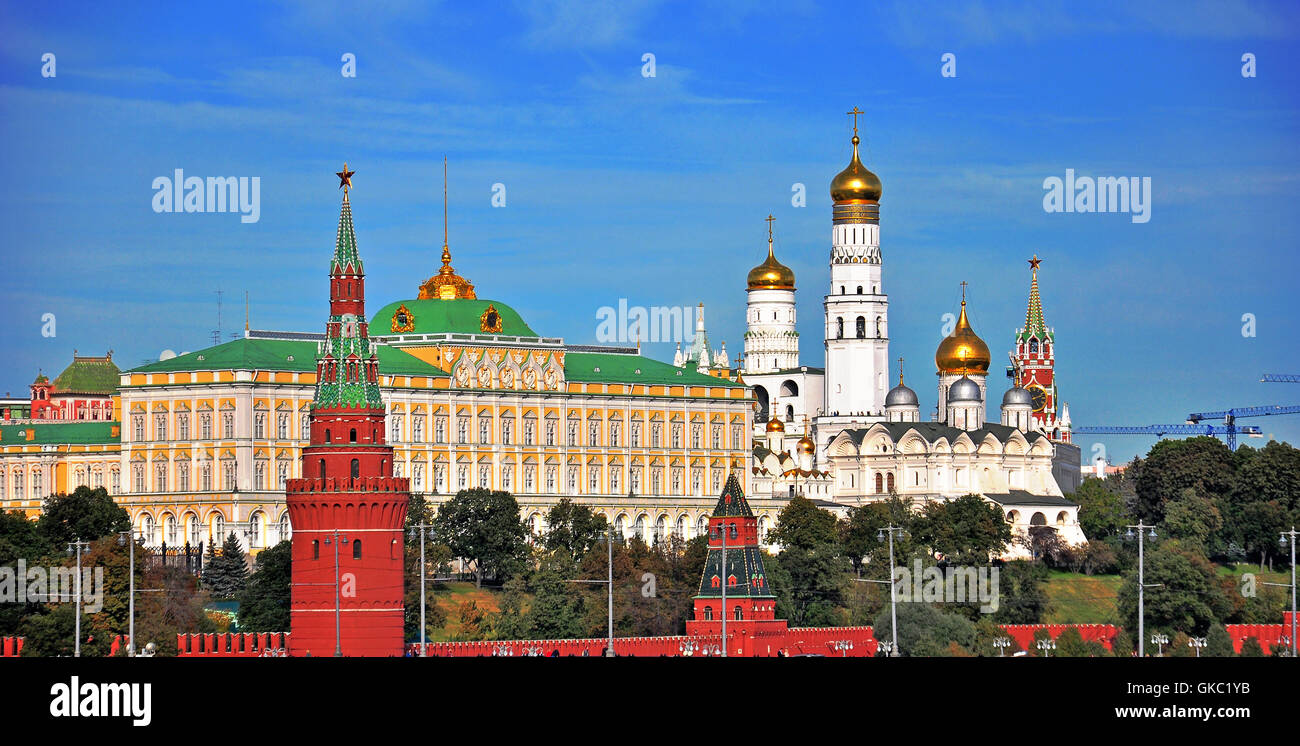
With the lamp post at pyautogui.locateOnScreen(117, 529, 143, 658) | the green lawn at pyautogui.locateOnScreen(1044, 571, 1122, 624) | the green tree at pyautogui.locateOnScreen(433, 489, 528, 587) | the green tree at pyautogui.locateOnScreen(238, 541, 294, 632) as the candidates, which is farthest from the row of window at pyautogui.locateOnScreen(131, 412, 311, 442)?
the green lawn at pyautogui.locateOnScreen(1044, 571, 1122, 624)

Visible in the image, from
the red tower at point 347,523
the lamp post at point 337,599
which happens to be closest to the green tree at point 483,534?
the red tower at point 347,523

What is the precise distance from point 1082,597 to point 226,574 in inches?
2295

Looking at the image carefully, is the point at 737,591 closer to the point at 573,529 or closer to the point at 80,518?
the point at 573,529

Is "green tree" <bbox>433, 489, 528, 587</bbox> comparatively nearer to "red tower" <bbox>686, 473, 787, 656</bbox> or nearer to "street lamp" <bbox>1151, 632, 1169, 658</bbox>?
"red tower" <bbox>686, 473, 787, 656</bbox>

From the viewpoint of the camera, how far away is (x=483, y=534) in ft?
569

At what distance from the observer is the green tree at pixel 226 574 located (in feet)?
512

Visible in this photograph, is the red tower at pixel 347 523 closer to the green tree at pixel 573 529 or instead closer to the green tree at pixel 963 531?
the green tree at pixel 573 529

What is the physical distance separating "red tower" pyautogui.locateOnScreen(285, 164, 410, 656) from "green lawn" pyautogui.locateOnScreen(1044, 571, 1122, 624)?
179ft

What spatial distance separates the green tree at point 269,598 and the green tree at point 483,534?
1006 inches

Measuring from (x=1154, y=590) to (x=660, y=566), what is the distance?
90.5 feet
